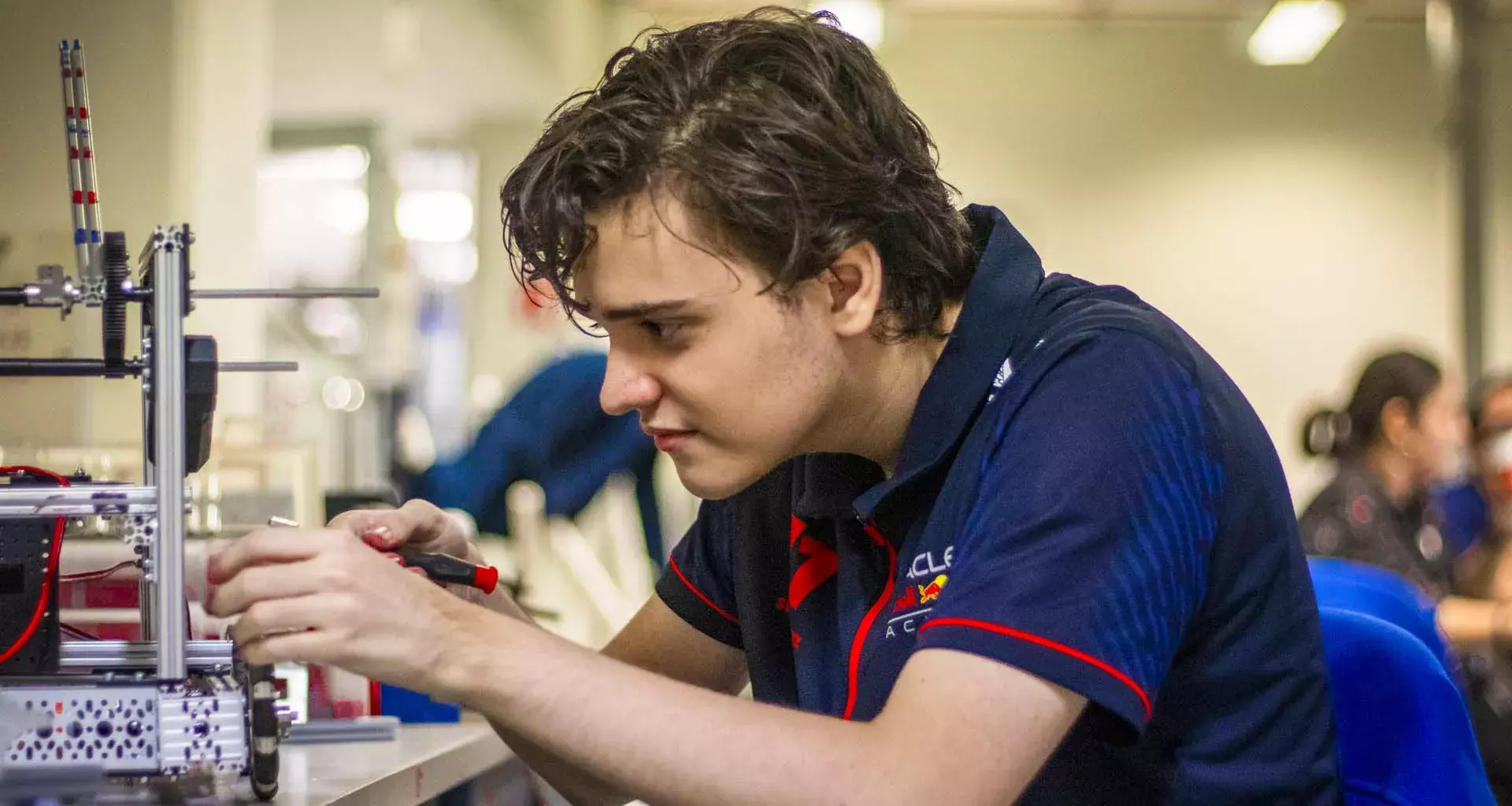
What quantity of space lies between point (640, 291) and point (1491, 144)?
617 cm

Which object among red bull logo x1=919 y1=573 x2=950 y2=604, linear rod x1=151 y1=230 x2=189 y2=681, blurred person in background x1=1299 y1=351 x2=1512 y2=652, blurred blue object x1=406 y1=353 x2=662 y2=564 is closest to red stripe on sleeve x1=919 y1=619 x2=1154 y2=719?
red bull logo x1=919 y1=573 x2=950 y2=604

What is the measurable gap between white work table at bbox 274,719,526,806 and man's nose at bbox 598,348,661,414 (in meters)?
0.33

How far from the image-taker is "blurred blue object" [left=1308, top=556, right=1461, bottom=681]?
1145 mm

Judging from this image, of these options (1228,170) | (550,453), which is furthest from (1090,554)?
(1228,170)

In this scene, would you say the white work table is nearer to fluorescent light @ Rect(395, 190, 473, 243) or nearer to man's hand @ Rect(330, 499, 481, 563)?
man's hand @ Rect(330, 499, 481, 563)

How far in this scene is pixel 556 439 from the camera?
10.1ft

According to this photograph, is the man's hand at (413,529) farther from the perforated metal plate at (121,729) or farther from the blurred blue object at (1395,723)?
the blurred blue object at (1395,723)

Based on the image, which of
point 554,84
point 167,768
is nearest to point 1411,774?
point 167,768

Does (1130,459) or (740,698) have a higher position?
(1130,459)

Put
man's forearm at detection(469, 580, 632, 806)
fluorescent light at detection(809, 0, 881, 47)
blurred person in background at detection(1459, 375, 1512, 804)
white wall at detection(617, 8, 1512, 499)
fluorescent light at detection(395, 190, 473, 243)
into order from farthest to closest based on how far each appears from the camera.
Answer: white wall at detection(617, 8, 1512, 499) → fluorescent light at detection(395, 190, 473, 243) → fluorescent light at detection(809, 0, 881, 47) → blurred person in background at detection(1459, 375, 1512, 804) → man's forearm at detection(469, 580, 632, 806)

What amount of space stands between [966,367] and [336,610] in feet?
1.50

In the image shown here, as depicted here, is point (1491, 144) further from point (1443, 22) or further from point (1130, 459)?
point (1130, 459)

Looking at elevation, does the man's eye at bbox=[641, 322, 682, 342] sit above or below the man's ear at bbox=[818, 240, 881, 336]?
below

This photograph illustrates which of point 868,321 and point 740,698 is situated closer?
point 740,698
